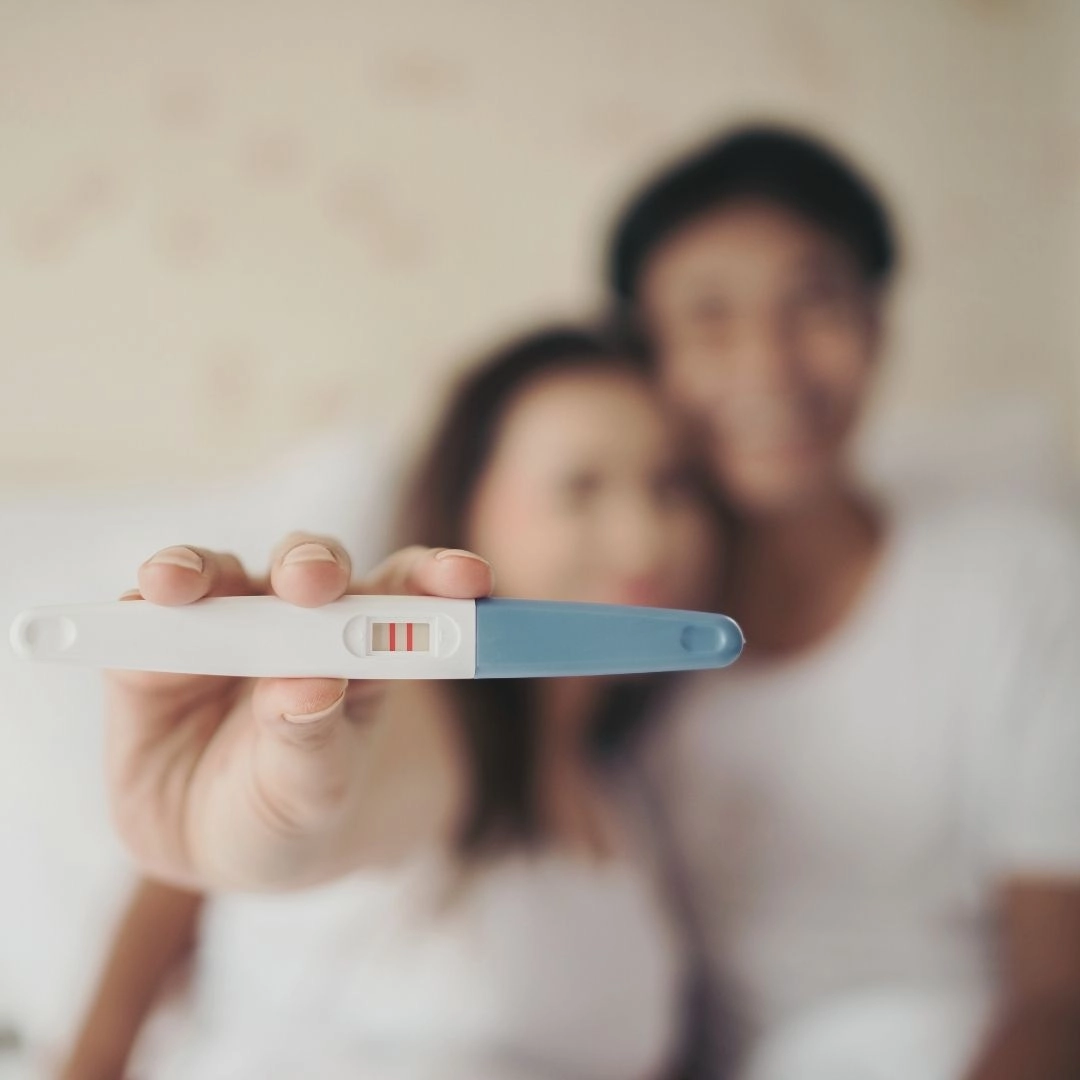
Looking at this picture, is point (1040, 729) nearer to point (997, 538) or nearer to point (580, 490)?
point (997, 538)

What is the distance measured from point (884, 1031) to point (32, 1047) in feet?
1.76

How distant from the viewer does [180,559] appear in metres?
0.33

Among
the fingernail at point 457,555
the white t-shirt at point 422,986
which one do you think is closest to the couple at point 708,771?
the white t-shirt at point 422,986

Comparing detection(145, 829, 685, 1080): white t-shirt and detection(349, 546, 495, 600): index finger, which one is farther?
detection(145, 829, 685, 1080): white t-shirt

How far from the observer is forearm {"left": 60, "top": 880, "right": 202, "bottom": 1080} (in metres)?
0.54

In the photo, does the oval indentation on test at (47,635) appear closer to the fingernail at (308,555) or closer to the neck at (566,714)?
the fingernail at (308,555)

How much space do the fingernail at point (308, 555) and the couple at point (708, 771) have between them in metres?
0.11

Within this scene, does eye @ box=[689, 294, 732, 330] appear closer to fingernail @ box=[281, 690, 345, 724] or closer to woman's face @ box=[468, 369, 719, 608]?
woman's face @ box=[468, 369, 719, 608]

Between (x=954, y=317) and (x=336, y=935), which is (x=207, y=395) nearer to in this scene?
(x=336, y=935)

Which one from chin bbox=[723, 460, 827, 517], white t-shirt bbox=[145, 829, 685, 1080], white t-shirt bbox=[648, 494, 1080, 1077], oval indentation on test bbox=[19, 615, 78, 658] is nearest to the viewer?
oval indentation on test bbox=[19, 615, 78, 658]

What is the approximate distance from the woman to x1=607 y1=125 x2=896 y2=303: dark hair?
0.14 metres

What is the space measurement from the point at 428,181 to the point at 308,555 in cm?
60

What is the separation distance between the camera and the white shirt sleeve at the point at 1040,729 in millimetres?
632

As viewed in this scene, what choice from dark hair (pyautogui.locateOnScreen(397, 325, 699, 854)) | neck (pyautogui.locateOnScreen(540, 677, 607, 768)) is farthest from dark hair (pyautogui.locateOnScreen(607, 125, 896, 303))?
neck (pyautogui.locateOnScreen(540, 677, 607, 768))
